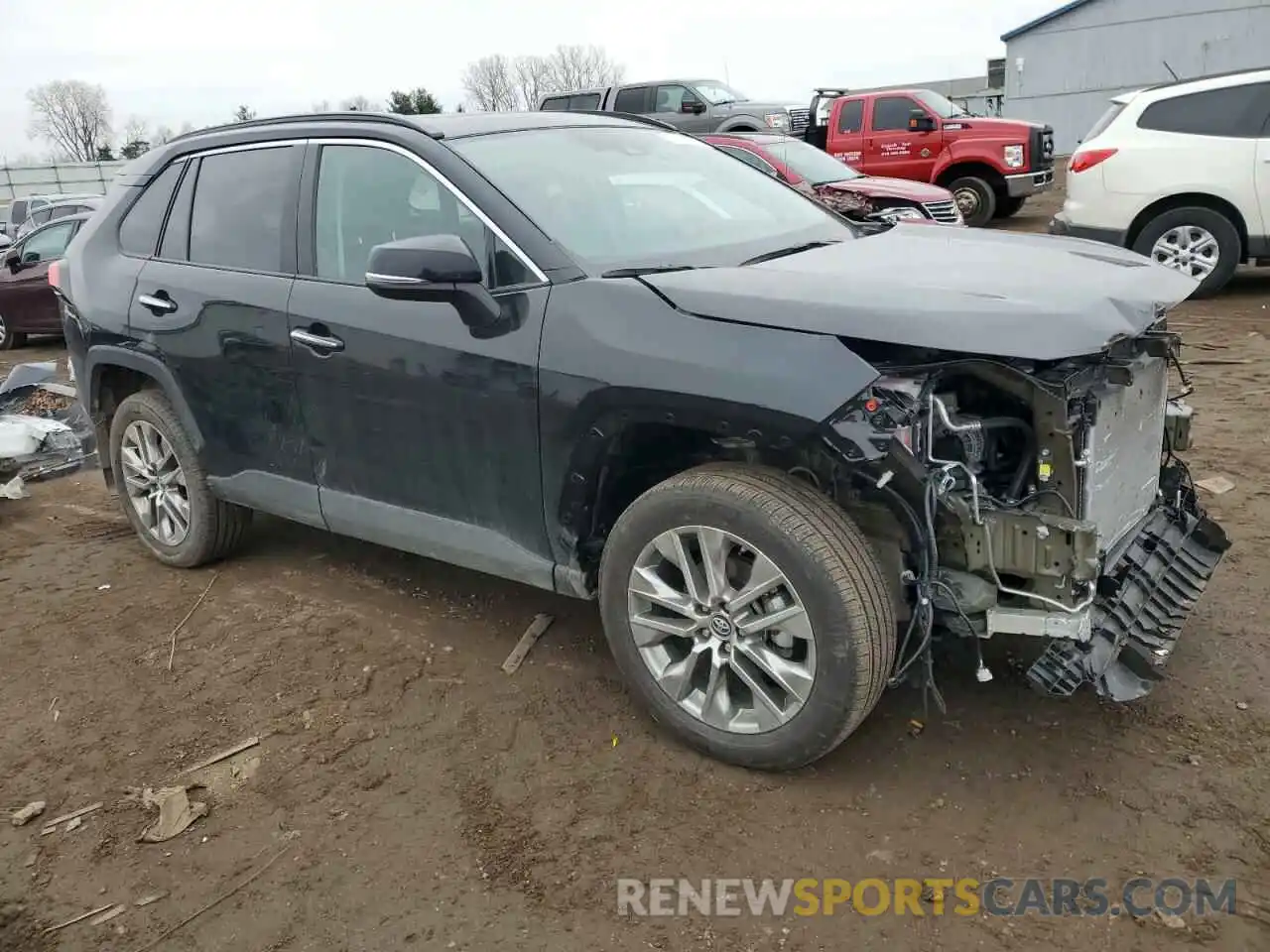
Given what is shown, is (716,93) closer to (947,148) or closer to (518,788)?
(947,148)

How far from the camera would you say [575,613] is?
13.8 feet

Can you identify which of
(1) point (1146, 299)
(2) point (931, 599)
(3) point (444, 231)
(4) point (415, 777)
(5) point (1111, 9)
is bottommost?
(4) point (415, 777)

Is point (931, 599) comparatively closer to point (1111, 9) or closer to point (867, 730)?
point (867, 730)

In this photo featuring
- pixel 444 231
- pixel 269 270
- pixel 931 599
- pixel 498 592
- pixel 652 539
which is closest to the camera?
pixel 931 599

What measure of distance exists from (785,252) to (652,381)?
0.92 metres

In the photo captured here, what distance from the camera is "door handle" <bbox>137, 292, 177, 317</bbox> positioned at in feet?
14.3

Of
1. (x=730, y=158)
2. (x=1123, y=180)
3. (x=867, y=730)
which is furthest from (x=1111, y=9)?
(x=867, y=730)

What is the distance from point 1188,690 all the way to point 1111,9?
2970 cm

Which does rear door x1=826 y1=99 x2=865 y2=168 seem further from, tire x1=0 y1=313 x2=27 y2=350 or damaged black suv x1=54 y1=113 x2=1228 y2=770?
damaged black suv x1=54 y1=113 x2=1228 y2=770

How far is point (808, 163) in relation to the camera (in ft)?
38.4

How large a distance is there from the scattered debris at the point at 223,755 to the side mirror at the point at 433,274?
1.51 meters

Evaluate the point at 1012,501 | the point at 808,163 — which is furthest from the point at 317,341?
the point at 808,163

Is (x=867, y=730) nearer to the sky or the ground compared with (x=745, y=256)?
nearer to the ground

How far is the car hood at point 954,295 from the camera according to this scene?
2604 mm
